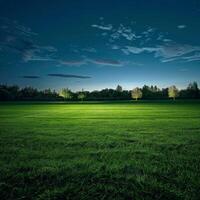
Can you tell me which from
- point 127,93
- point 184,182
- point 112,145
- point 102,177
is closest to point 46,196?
point 102,177

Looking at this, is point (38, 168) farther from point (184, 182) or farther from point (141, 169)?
point (184, 182)

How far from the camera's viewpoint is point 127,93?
584ft

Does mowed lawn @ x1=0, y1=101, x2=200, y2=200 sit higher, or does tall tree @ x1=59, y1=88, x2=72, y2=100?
tall tree @ x1=59, y1=88, x2=72, y2=100

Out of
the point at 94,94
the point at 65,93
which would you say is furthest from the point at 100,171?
the point at 94,94

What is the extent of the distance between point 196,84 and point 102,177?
155 m

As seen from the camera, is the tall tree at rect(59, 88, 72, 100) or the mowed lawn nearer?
the mowed lawn

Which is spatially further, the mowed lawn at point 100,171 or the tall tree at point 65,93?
→ the tall tree at point 65,93

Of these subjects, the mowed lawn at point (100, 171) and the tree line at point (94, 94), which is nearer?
the mowed lawn at point (100, 171)

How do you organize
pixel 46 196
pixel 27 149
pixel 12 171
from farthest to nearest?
pixel 27 149
pixel 12 171
pixel 46 196

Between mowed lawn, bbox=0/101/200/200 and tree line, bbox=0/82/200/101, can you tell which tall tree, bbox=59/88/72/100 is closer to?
tree line, bbox=0/82/200/101

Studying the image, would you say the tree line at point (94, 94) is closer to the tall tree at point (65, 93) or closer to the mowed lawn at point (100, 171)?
the tall tree at point (65, 93)

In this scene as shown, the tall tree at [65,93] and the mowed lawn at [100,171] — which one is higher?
the tall tree at [65,93]

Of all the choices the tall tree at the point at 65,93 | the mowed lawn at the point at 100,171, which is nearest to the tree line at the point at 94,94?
the tall tree at the point at 65,93

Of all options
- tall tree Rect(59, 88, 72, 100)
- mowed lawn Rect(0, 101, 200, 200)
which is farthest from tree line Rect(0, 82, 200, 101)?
mowed lawn Rect(0, 101, 200, 200)
